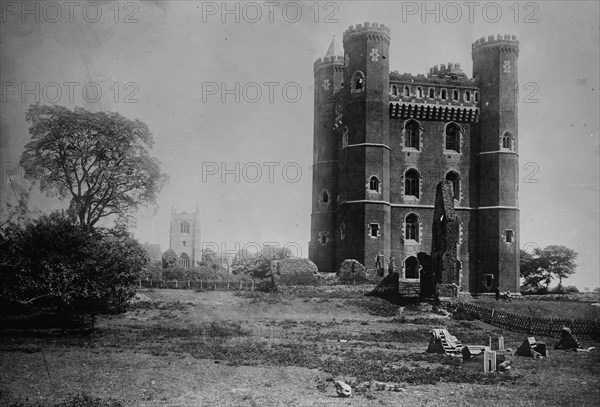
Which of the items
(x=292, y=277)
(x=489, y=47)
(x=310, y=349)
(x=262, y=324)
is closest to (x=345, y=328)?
(x=262, y=324)

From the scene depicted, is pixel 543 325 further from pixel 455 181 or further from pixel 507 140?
pixel 507 140

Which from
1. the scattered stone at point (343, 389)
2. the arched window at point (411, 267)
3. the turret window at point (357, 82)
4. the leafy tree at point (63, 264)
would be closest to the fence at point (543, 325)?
the scattered stone at point (343, 389)

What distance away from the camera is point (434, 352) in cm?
1692

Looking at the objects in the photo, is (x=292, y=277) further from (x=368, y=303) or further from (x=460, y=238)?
(x=460, y=238)

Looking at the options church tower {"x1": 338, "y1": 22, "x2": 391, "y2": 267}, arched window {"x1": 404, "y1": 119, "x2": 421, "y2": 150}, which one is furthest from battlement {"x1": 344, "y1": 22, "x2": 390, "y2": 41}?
arched window {"x1": 404, "y1": 119, "x2": 421, "y2": 150}

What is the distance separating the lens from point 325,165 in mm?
39719

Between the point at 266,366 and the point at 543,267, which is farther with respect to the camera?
the point at 543,267

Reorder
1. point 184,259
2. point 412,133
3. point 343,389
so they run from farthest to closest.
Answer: point 184,259
point 412,133
point 343,389

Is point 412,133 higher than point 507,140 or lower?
higher

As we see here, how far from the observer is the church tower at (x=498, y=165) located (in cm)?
3491

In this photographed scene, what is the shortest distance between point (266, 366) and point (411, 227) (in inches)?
922

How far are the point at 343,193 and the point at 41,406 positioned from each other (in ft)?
85.6

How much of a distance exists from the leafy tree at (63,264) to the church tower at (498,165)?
2352cm

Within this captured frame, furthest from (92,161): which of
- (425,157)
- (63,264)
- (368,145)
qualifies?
(425,157)
